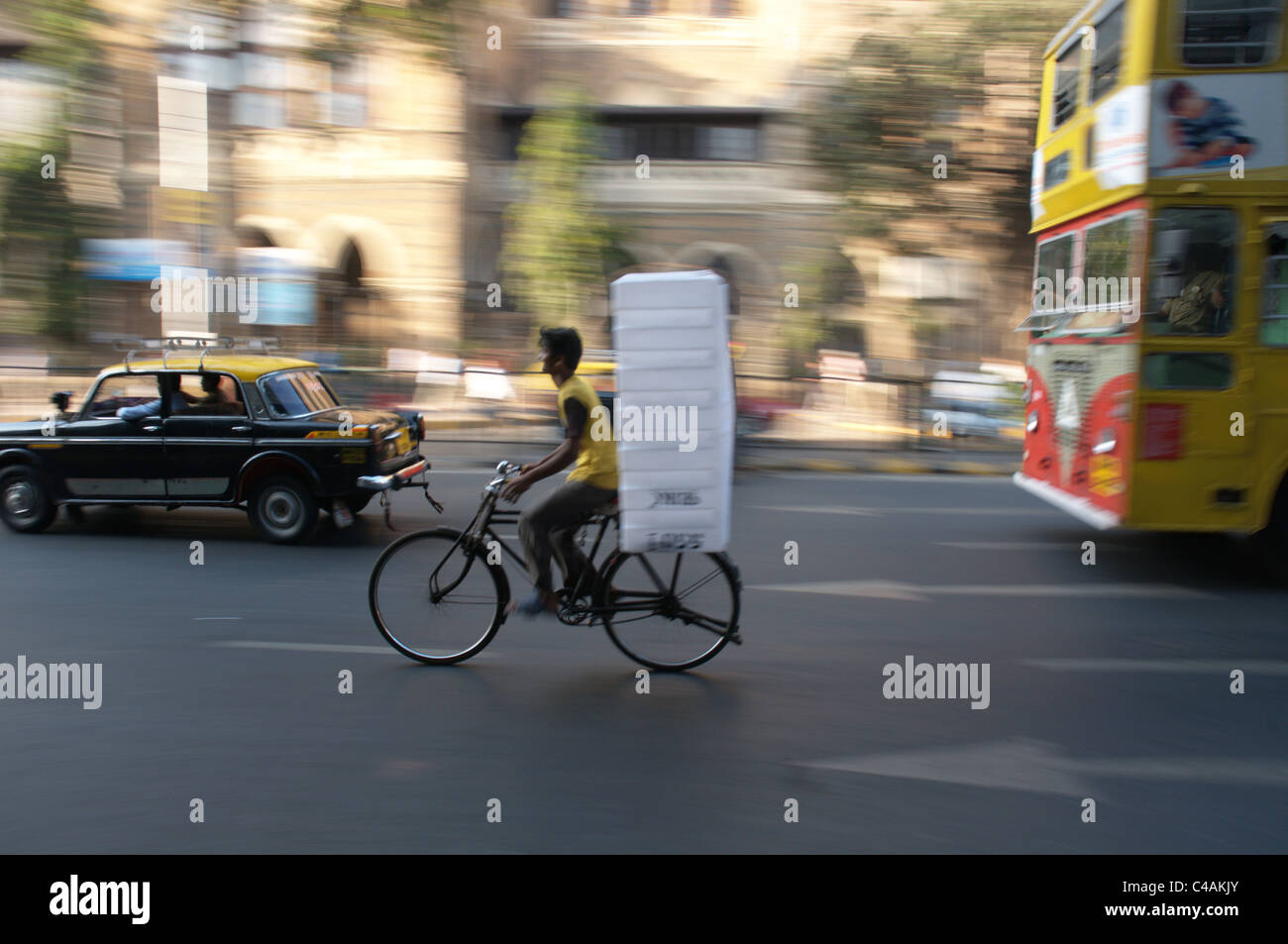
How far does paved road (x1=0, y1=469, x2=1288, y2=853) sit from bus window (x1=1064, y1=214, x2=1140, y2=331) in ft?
6.11

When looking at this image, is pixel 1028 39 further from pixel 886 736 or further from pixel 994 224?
pixel 886 736

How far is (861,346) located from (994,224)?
3996mm

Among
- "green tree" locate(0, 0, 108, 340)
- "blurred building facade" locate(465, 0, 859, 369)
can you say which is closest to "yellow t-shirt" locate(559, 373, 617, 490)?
"green tree" locate(0, 0, 108, 340)

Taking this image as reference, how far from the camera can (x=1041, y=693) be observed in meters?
5.53

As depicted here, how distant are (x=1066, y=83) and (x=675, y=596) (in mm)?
5840

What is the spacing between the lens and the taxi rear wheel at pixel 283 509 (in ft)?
29.0

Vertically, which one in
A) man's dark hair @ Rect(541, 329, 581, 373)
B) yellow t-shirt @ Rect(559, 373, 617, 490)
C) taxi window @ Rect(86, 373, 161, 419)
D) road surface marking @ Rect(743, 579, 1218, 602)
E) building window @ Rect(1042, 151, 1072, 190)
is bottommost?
road surface marking @ Rect(743, 579, 1218, 602)

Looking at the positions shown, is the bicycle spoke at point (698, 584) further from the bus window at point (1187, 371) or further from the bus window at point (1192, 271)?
the bus window at point (1192, 271)

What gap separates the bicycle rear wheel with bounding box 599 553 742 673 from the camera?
18.4ft

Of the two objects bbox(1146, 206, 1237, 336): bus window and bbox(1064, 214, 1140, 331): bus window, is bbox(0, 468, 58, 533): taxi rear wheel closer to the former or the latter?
bbox(1064, 214, 1140, 331): bus window

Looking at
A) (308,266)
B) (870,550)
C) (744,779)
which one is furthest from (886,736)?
(308,266)

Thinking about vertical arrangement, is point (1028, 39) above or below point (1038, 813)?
above

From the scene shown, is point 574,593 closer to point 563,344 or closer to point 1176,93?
point 563,344

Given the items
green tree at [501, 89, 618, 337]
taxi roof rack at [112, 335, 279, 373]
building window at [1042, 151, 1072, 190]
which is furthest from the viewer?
green tree at [501, 89, 618, 337]
